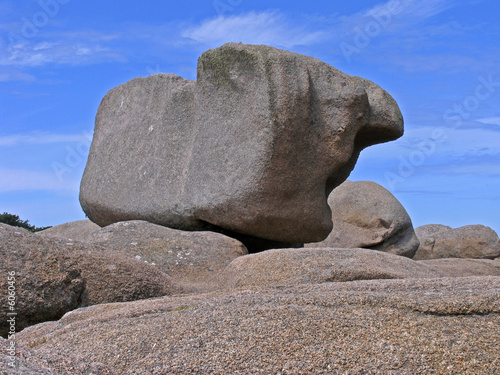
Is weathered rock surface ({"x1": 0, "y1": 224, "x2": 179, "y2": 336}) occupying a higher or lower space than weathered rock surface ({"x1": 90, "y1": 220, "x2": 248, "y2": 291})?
lower

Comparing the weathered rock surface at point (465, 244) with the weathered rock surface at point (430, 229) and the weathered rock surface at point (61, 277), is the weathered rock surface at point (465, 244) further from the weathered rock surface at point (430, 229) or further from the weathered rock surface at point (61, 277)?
the weathered rock surface at point (61, 277)

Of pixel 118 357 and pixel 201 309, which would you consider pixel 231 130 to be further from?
pixel 118 357

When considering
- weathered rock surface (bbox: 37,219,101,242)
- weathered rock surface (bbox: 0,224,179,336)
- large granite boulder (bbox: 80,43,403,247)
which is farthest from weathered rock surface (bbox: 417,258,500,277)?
weathered rock surface (bbox: 37,219,101,242)

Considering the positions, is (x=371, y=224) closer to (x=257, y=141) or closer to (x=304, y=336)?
(x=257, y=141)

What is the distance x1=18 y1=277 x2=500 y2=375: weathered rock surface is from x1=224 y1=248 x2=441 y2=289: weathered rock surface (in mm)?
1520

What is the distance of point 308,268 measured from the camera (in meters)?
4.73

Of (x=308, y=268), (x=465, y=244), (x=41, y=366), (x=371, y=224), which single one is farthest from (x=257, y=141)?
(x=465, y=244)

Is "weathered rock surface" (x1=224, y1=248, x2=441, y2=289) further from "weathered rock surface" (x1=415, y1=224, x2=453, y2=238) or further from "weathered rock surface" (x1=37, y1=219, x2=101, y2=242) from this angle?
"weathered rock surface" (x1=415, y1=224, x2=453, y2=238)

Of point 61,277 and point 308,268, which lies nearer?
point 61,277

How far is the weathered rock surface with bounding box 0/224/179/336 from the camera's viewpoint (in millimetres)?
3955

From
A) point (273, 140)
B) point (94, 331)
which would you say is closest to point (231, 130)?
point (273, 140)

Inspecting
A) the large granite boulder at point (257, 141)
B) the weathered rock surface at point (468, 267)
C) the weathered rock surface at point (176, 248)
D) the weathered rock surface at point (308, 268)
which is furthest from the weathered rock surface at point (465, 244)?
the weathered rock surface at point (308, 268)

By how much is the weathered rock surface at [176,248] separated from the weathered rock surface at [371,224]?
462cm

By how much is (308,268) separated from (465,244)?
9324mm
